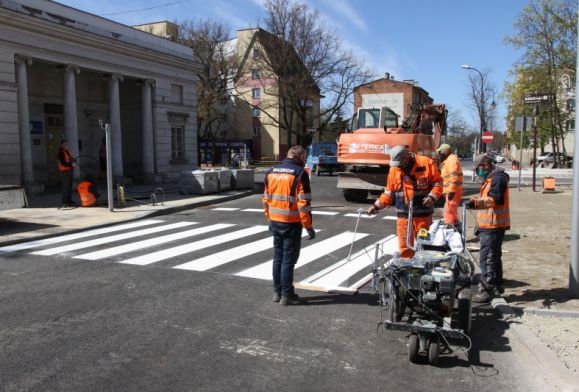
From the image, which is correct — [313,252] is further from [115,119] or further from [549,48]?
[549,48]

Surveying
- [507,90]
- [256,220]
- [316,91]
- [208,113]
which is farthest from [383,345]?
[507,90]

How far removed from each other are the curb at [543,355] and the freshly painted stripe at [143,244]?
6.24 metres

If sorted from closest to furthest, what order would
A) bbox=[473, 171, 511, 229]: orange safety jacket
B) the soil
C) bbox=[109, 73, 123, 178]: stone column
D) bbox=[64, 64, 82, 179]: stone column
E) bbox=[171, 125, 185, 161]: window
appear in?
the soil → bbox=[473, 171, 511, 229]: orange safety jacket → bbox=[64, 64, 82, 179]: stone column → bbox=[109, 73, 123, 178]: stone column → bbox=[171, 125, 185, 161]: window

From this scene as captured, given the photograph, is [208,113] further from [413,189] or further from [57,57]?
[413,189]

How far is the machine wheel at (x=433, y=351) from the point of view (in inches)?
168

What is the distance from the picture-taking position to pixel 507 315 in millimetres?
5438

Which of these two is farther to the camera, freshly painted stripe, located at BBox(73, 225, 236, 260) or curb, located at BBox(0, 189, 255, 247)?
curb, located at BBox(0, 189, 255, 247)

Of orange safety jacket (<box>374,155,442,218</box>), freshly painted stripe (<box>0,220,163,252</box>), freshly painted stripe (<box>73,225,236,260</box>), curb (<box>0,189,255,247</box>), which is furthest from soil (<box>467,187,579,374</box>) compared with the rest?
curb (<box>0,189,255,247</box>)

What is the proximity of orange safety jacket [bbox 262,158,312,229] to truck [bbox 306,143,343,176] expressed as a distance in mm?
27719

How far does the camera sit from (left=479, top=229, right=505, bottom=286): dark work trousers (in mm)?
6090

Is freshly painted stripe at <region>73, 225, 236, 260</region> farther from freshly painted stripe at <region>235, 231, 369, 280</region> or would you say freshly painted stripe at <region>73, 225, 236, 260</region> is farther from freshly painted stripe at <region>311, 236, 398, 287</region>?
freshly painted stripe at <region>311, 236, 398, 287</region>

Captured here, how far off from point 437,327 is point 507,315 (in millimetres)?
1542

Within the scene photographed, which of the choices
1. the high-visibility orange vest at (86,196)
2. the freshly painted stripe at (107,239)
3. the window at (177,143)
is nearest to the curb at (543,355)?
the freshly painted stripe at (107,239)

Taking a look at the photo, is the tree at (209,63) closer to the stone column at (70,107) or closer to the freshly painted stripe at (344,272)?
the stone column at (70,107)
